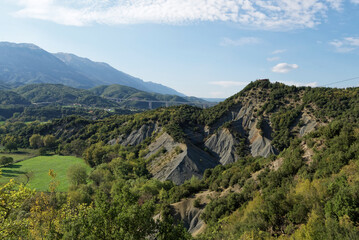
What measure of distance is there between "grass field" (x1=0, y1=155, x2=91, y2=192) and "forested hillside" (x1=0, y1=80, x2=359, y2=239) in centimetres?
711

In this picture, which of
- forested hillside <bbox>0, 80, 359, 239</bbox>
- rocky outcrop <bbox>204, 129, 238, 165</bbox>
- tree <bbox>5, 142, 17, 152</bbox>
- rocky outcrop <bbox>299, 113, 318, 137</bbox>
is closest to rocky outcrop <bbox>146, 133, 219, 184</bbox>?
forested hillside <bbox>0, 80, 359, 239</bbox>

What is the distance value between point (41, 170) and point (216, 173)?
7282cm

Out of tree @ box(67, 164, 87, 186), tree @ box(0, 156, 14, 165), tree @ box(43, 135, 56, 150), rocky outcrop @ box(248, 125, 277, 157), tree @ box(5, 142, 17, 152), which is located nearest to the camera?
tree @ box(67, 164, 87, 186)

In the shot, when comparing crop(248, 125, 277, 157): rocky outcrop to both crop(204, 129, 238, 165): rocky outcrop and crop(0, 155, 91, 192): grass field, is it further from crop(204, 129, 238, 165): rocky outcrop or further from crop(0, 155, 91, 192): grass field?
crop(0, 155, 91, 192): grass field

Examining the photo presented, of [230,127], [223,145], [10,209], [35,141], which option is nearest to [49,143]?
[35,141]

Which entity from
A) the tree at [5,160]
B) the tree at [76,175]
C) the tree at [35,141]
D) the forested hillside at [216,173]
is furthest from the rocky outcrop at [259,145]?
the tree at [35,141]

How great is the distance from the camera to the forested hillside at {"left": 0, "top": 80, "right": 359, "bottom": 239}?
16.9 m

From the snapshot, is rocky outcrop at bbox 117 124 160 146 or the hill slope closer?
the hill slope

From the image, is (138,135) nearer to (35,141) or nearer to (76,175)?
(76,175)

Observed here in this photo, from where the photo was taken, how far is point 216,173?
49.7 metres

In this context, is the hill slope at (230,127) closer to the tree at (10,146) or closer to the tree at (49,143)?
the tree at (49,143)

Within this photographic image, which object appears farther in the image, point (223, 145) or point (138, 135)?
point (138, 135)

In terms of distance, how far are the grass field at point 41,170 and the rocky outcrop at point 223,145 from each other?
5154 centimetres

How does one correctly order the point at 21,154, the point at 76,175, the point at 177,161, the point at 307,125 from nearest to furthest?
the point at 76,175, the point at 177,161, the point at 307,125, the point at 21,154
